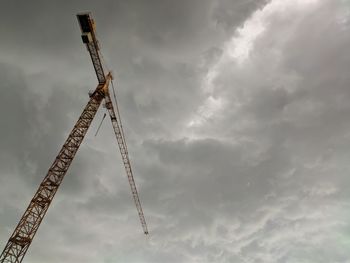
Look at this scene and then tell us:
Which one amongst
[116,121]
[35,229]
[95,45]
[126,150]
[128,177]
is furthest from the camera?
[128,177]

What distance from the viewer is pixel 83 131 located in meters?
77.0

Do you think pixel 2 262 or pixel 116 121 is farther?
pixel 116 121

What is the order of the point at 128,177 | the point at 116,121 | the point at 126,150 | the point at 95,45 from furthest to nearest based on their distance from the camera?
the point at 128,177 → the point at 126,150 → the point at 116,121 → the point at 95,45

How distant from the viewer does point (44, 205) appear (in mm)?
66438

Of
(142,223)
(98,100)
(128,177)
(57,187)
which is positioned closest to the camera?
(57,187)

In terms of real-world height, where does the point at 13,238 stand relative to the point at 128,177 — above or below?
below

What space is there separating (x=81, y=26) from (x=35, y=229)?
142 ft

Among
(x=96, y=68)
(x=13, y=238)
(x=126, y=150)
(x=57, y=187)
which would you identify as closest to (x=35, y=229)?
(x=13, y=238)

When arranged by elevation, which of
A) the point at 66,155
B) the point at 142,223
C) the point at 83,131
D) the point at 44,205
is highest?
the point at 142,223

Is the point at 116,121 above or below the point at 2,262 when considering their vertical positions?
above

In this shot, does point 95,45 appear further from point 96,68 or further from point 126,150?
point 126,150

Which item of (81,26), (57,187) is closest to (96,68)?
(81,26)

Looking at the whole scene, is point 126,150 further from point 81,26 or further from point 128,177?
point 81,26

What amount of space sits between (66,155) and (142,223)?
81293 mm
